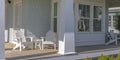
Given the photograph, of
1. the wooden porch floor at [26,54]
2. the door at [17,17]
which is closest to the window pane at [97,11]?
the door at [17,17]

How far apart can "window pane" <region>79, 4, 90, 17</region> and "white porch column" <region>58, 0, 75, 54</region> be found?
3.87m

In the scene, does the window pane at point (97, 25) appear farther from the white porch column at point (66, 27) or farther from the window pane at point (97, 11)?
the white porch column at point (66, 27)

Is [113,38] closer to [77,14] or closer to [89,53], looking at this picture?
[77,14]

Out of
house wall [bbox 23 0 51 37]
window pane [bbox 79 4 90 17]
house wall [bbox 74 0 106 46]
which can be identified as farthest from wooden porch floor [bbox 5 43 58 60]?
window pane [bbox 79 4 90 17]

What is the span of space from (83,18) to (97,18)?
116 centimetres

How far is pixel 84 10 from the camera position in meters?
13.0

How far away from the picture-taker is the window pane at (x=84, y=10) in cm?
1278

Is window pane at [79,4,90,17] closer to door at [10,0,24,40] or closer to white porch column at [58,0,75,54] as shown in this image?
door at [10,0,24,40]

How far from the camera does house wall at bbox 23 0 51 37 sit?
478 inches

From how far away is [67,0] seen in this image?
8.83 metres

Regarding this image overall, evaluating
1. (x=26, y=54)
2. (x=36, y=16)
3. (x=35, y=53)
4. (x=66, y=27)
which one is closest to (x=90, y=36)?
(x=36, y=16)

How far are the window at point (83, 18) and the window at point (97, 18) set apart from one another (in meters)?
0.58

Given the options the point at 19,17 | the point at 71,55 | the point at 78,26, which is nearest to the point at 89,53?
the point at 71,55

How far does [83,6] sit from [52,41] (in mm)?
2834
